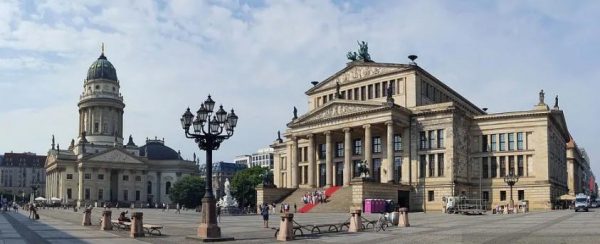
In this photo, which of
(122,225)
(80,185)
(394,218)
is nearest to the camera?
(122,225)

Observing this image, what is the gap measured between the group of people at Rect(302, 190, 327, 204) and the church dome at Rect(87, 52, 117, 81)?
344 ft

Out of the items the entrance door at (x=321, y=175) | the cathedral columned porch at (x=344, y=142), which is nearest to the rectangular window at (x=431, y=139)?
the cathedral columned porch at (x=344, y=142)

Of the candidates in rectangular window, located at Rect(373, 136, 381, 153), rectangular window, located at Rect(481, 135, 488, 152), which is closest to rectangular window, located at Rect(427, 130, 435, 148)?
rectangular window, located at Rect(373, 136, 381, 153)

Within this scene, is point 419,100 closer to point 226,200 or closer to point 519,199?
point 519,199

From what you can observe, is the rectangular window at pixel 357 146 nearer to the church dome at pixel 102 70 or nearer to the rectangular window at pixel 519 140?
the rectangular window at pixel 519 140

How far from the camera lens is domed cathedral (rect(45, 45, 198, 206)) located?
529ft

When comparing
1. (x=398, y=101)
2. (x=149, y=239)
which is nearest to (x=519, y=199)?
(x=398, y=101)

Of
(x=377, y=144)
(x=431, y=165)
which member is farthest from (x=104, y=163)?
(x=431, y=165)

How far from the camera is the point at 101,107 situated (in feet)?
547

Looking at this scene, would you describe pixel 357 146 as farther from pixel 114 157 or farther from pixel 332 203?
pixel 114 157

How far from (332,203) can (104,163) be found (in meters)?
101

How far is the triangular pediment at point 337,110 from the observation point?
278ft

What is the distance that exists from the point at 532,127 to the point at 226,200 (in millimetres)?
40968

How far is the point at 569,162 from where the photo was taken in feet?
469
